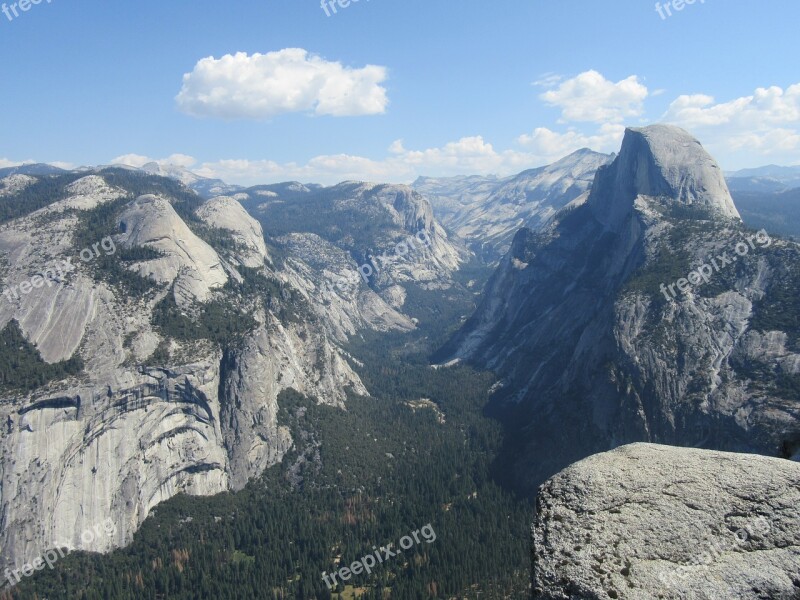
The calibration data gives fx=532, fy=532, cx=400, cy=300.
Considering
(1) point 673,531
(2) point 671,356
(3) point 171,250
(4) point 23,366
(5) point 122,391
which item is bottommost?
(5) point 122,391

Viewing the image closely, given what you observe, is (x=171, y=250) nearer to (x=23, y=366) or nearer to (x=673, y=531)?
(x=23, y=366)

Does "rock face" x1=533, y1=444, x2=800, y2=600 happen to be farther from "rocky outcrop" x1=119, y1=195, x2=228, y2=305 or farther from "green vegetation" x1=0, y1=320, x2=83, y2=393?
"rocky outcrop" x1=119, y1=195, x2=228, y2=305

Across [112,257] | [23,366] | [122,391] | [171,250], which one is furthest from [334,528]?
[112,257]

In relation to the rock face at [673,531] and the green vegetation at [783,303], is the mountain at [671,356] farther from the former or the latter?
the rock face at [673,531]

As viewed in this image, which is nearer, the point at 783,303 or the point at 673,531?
the point at 673,531

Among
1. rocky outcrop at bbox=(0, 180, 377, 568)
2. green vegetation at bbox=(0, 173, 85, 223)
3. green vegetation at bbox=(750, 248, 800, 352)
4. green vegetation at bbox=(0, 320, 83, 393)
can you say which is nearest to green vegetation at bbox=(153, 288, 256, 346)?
rocky outcrop at bbox=(0, 180, 377, 568)

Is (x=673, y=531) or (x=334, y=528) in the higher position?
(x=673, y=531)
